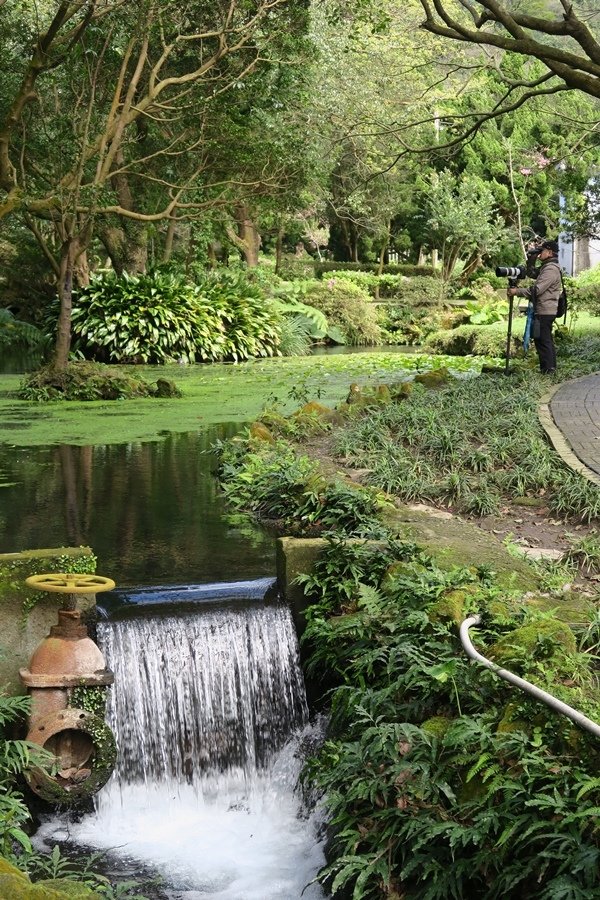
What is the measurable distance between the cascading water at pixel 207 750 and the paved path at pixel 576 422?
3291mm

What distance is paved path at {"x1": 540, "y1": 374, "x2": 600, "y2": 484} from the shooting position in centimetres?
916

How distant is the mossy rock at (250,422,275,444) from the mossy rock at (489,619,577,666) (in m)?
6.63

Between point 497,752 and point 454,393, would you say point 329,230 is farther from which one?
point 497,752

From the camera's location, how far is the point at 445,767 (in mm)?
4480

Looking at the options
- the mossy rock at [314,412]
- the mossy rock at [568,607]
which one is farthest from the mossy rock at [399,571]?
the mossy rock at [314,412]

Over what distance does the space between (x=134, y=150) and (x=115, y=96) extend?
437cm

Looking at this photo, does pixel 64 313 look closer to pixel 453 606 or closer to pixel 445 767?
pixel 453 606

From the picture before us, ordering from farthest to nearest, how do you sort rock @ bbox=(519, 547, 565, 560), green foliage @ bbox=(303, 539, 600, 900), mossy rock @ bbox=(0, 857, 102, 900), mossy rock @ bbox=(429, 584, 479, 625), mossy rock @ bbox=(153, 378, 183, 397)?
1. mossy rock @ bbox=(153, 378, 183, 397)
2. rock @ bbox=(519, 547, 565, 560)
3. mossy rock @ bbox=(429, 584, 479, 625)
4. green foliage @ bbox=(303, 539, 600, 900)
5. mossy rock @ bbox=(0, 857, 102, 900)

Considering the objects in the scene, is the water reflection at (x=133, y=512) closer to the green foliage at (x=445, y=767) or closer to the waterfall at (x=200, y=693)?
the waterfall at (x=200, y=693)

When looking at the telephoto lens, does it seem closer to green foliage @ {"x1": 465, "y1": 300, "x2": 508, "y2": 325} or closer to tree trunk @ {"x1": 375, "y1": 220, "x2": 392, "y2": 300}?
green foliage @ {"x1": 465, "y1": 300, "x2": 508, "y2": 325}

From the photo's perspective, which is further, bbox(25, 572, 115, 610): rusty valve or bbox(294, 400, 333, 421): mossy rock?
bbox(294, 400, 333, 421): mossy rock

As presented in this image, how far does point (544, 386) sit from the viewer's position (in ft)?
44.8

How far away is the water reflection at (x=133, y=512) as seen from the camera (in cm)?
773

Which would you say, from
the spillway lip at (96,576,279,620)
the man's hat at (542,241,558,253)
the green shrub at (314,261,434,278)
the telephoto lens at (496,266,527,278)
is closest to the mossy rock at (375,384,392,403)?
the telephoto lens at (496,266,527,278)
